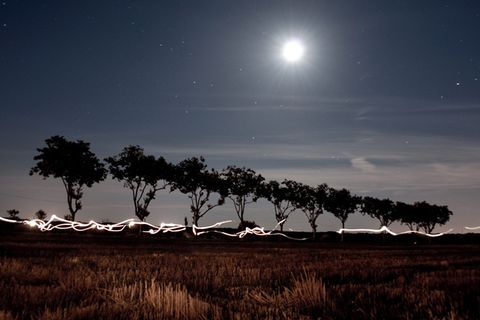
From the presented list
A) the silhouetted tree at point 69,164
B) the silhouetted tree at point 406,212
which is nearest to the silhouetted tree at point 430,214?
A: the silhouetted tree at point 406,212

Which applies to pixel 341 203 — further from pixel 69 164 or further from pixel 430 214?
pixel 69 164

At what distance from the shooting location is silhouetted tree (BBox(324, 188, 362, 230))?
111 meters

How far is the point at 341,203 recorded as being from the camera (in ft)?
369

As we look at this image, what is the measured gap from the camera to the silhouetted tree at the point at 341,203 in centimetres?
11056

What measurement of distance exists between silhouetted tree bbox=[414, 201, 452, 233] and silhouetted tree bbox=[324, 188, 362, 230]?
71.0 feet

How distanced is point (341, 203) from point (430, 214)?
32263 mm

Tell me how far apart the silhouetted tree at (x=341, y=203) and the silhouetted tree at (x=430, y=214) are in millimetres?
21630

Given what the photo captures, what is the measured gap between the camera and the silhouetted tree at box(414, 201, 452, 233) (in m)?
127

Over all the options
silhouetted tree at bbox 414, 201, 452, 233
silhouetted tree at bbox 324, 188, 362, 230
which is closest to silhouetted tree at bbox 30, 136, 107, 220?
silhouetted tree at bbox 324, 188, 362, 230

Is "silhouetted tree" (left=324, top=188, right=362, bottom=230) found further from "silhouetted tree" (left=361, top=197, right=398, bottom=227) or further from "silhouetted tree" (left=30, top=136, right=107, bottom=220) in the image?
"silhouetted tree" (left=30, top=136, right=107, bottom=220)

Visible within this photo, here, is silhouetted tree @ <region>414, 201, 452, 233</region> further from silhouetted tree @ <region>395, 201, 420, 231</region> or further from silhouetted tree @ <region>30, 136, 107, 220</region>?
silhouetted tree @ <region>30, 136, 107, 220</region>

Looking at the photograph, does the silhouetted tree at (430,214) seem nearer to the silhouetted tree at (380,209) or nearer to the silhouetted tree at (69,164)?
the silhouetted tree at (380,209)

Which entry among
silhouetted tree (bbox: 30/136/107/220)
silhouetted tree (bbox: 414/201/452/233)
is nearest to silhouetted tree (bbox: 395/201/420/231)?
silhouetted tree (bbox: 414/201/452/233)

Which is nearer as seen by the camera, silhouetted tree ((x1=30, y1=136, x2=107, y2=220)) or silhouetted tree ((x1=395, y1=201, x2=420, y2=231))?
silhouetted tree ((x1=30, y1=136, x2=107, y2=220))
